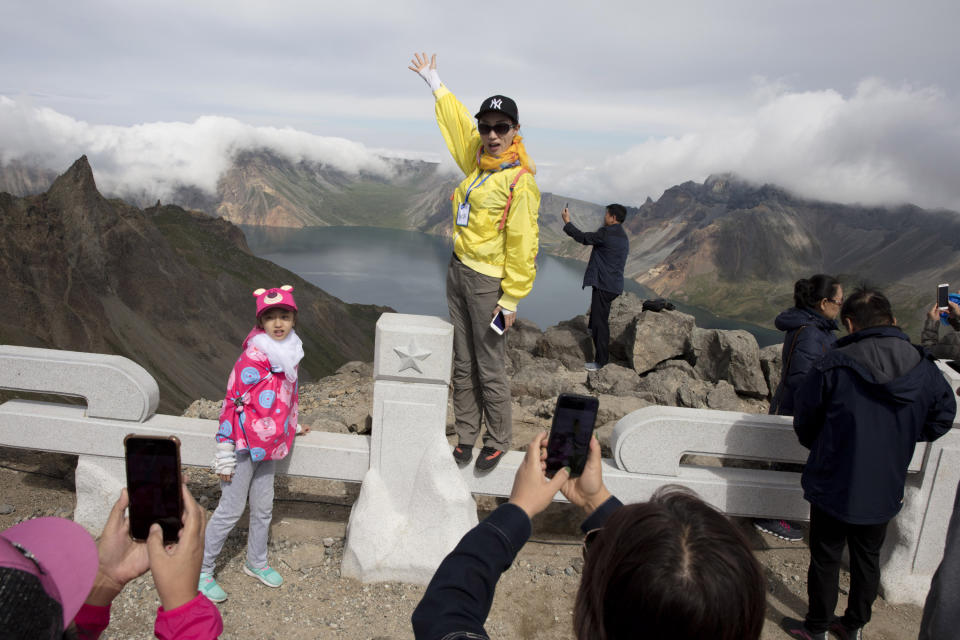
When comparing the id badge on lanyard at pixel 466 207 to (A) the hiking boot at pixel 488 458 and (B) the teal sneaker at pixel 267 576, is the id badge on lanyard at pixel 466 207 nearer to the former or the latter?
(A) the hiking boot at pixel 488 458

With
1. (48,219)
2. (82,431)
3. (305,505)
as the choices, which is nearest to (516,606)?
(305,505)

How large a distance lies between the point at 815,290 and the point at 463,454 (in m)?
2.97

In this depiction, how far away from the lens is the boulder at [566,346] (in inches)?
406

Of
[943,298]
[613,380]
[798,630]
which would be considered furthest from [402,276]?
[798,630]

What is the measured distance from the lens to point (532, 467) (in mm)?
2070

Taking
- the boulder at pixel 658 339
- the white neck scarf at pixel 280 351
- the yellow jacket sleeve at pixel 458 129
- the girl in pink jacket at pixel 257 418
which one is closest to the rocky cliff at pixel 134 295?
the boulder at pixel 658 339

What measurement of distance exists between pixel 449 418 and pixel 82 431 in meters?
3.09

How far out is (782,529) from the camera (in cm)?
504

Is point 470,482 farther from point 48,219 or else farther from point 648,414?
point 48,219

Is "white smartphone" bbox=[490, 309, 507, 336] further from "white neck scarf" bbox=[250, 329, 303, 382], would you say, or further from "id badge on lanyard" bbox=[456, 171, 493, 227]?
"white neck scarf" bbox=[250, 329, 303, 382]

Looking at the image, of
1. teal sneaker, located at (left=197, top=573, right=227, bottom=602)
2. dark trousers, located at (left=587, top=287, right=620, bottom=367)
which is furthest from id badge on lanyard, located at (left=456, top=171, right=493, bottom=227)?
dark trousers, located at (left=587, top=287, right=620, bottom=367)

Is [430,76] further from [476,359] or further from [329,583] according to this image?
[329,583]

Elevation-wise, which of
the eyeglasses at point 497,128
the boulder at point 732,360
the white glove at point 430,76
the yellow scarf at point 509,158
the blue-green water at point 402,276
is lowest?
the blue-green water at point 402,276

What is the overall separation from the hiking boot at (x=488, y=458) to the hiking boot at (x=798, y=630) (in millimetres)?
2109
